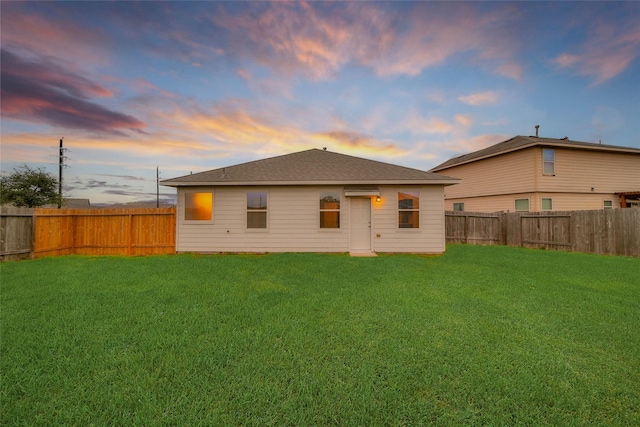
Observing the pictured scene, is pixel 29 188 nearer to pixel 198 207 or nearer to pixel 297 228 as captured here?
pixel 198 207

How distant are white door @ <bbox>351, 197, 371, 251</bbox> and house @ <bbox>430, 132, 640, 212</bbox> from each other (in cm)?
1206

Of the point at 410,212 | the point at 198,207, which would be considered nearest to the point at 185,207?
the point at 198,207

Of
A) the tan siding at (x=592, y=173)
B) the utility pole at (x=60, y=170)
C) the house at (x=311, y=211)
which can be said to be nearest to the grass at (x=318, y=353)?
the house at (x=311, y=211)

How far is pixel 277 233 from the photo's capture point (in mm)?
11070

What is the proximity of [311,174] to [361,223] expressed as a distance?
297 centimetres

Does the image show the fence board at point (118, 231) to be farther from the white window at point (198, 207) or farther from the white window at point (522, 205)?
the white window at point (522, 205)

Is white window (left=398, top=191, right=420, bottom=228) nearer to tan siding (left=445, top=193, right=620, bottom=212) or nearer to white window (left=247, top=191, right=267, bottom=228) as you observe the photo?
white window (left=247, top=191, right=267, bottom=228)

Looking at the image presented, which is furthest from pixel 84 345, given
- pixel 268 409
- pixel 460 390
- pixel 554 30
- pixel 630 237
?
pixel 554 30

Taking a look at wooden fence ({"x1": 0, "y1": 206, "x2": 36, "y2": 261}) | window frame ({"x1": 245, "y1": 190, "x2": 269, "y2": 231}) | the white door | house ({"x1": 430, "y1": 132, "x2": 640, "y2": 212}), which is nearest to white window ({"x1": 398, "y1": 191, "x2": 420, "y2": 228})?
the white door

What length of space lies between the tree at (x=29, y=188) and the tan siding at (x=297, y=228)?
1963 centimetres

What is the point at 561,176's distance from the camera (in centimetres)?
1631

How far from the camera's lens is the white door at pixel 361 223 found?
36.0 ft

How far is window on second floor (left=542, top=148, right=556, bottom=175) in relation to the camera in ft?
53.0

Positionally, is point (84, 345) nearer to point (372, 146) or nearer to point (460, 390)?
point (460, 390)
